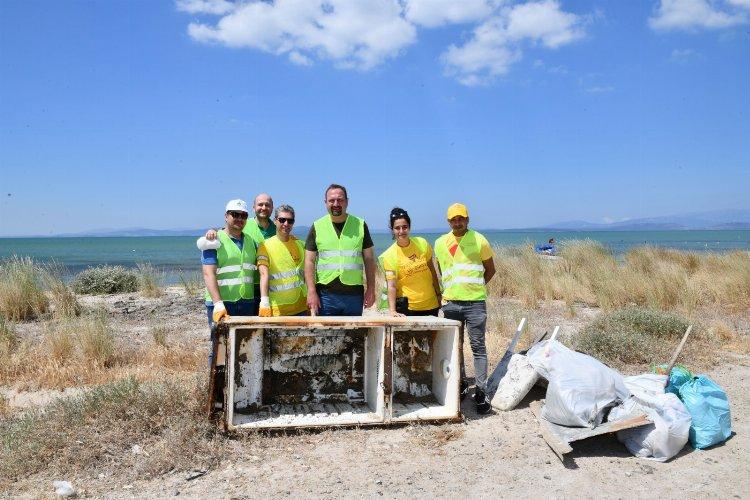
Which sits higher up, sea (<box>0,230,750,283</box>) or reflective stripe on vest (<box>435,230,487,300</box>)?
reflective stripe on vest (<box>435,230,487,300</box>)

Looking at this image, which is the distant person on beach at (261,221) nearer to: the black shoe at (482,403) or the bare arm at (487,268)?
the bare arm at (487,268)

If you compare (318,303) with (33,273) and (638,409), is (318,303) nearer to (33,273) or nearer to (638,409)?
(638,409)

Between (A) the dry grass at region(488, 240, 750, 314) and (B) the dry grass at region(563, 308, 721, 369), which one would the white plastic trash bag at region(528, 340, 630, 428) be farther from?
(A) the dry grass at region(488, 240, 750, 314)

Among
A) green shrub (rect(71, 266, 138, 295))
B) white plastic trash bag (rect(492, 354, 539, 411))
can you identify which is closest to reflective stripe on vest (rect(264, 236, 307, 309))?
white plastic trash bag (rect(492, 354, 539, 411))

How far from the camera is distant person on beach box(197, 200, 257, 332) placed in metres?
4.46

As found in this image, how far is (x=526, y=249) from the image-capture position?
14.2m

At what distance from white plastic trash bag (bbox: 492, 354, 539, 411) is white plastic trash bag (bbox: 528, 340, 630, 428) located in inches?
11.8

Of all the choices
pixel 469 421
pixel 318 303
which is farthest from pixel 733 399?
pixel 318 303

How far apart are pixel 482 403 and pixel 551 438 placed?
838 mm

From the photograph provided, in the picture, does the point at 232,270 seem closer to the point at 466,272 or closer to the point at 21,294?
the point at 466,272

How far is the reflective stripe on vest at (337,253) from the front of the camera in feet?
15.2

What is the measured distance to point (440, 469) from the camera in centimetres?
373

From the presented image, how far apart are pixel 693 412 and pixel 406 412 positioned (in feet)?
7.12

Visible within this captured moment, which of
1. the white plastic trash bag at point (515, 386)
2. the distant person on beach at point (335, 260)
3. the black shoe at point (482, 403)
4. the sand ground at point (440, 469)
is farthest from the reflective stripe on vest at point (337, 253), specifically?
the white plastic trash bag at point (515, 386)
